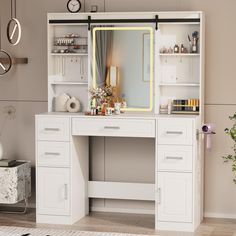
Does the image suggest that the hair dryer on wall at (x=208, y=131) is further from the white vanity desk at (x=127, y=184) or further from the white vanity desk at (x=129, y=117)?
the white vanity desk at (x=127, y=184)

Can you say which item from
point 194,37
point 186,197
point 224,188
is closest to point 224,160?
point 224,188

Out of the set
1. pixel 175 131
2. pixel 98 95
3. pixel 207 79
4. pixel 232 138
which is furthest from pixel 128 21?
pixel 232 138

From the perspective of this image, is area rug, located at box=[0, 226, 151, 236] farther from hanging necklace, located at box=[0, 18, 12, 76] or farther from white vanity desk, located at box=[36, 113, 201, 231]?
hanging necklace, located at box=[0, 18, 12, 76]

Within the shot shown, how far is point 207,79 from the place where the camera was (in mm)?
5812

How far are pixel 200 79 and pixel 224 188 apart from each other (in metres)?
1.04

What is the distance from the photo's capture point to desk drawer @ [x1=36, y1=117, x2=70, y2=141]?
18.1 feet

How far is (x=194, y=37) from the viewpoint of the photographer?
5.65 meters

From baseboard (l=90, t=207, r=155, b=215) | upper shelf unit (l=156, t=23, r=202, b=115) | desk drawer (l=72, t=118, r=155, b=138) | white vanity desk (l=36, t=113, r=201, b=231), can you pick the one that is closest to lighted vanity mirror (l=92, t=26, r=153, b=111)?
upper shelf unit (l=156, t=23, r=202, b=115)

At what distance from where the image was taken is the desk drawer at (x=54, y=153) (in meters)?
5.56

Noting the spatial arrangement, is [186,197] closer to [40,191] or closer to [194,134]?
[194,134]

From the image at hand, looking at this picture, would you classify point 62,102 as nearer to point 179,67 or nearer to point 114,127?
point 114,127

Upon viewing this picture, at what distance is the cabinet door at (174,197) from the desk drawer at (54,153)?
0.82m

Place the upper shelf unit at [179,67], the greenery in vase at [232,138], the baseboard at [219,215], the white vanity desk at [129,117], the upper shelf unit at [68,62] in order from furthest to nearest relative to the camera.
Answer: the upper shelf unit at [68,62], the baseboard at [219,215], the upper shelf unit at [179,67], the greenery in vase at [232,138], the white vanity desk at [129,117]

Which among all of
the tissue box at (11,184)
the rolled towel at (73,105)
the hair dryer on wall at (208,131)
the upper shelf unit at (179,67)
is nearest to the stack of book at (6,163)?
the tissue box at (11,184)
